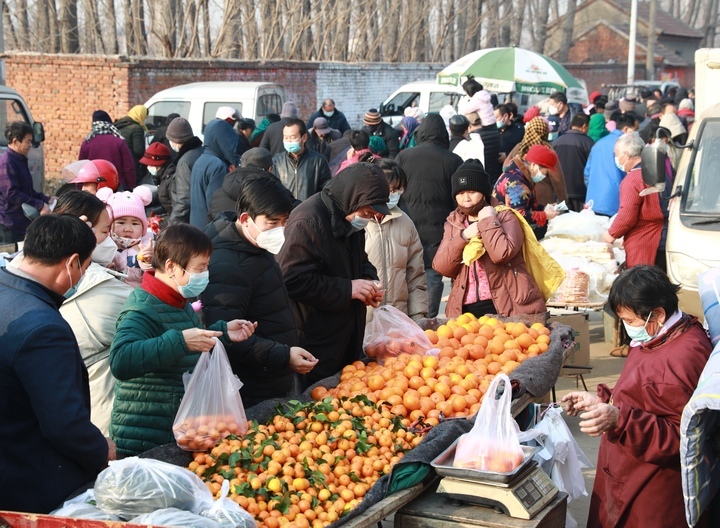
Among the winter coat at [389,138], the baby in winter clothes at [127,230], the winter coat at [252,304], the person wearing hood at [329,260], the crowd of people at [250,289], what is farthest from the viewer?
the winter coat at [389,138]

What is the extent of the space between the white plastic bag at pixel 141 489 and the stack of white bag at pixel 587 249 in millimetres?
6268

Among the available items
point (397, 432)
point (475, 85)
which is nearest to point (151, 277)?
point (397, 432)

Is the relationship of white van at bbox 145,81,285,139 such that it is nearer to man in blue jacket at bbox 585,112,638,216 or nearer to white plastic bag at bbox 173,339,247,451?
man in blue jacket at bbox 585,112,638,216

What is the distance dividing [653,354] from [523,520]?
0.88 m

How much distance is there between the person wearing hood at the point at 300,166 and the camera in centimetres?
967

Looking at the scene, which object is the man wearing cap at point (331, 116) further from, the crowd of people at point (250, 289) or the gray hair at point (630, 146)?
the gray hair at point (630, 146)

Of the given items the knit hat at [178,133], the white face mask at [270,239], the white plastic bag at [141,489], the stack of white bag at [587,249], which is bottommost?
the stack of white bag at [587,249]

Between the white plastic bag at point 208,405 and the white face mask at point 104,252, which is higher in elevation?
the white face mask at point 104,252

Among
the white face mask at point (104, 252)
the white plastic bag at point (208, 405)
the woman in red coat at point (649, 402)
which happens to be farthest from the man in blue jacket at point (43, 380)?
the woman in red coat at point (649, 402)

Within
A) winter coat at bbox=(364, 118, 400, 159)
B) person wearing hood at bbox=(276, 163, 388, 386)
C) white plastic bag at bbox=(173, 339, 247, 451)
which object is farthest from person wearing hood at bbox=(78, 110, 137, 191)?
white plastic bag at bbox=(173, 339, 247, 451)

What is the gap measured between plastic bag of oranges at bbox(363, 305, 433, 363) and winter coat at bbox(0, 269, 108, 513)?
2.47 meters

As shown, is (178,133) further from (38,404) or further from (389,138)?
(38,404)

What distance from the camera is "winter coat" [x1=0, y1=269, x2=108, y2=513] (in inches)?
128

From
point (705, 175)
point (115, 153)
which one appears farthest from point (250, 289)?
point (115, 153)
